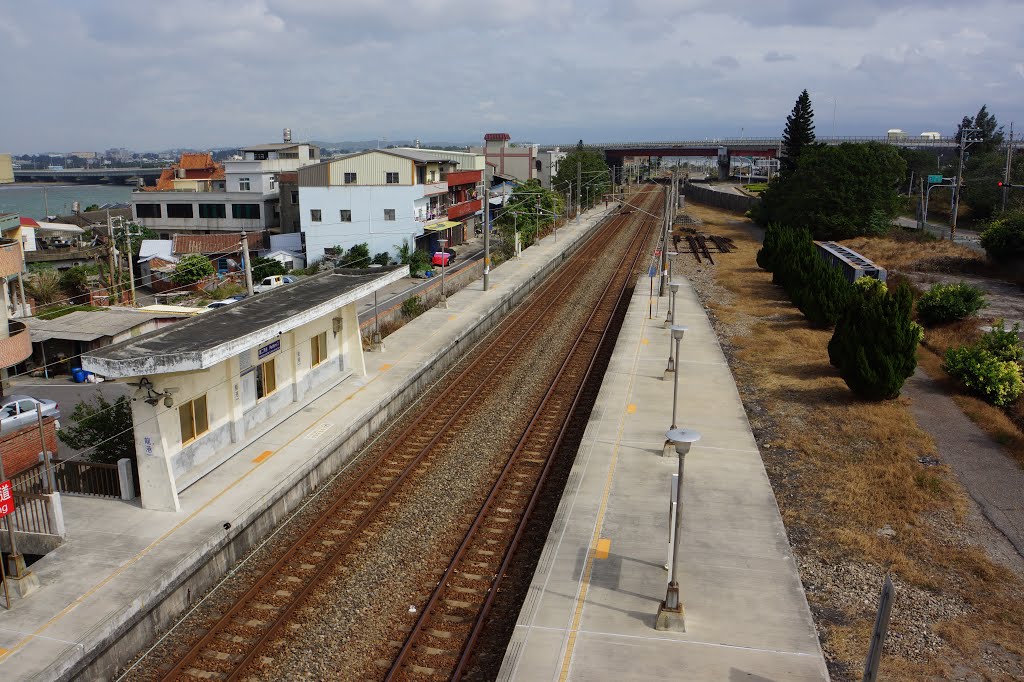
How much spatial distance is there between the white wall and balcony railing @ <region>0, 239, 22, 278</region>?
27209mm

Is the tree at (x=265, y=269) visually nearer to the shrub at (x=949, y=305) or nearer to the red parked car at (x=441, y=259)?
the red parked car at (x=441, y=259)

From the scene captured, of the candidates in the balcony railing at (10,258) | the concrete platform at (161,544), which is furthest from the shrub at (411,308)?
the balcony railing at (10,258)

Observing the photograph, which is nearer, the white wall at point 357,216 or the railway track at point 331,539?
the railway track at point 331,539

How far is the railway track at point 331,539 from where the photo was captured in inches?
401

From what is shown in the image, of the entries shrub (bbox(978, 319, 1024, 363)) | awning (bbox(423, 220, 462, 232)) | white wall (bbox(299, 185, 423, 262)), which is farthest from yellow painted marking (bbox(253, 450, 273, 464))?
awning (bbox(423, 220, 462, 232))

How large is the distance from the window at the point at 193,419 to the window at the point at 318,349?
4.79m

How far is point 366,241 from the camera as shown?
4909 centimetres

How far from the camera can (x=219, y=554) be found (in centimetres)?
1223

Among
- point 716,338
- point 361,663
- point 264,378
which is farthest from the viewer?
point 716,338

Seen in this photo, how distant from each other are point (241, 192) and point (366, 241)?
46.2 feet

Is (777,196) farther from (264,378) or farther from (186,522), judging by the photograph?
(186,522)

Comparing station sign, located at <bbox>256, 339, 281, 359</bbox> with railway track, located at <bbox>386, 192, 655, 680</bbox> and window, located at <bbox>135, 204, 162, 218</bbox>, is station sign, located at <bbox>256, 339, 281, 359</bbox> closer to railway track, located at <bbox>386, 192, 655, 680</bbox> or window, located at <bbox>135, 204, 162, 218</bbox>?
railway track, located at <bbox>386, 192, 655, 680</bbox>

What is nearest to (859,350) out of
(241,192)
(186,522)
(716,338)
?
(716,338)

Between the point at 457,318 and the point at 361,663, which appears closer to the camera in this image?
the point at 361,663
